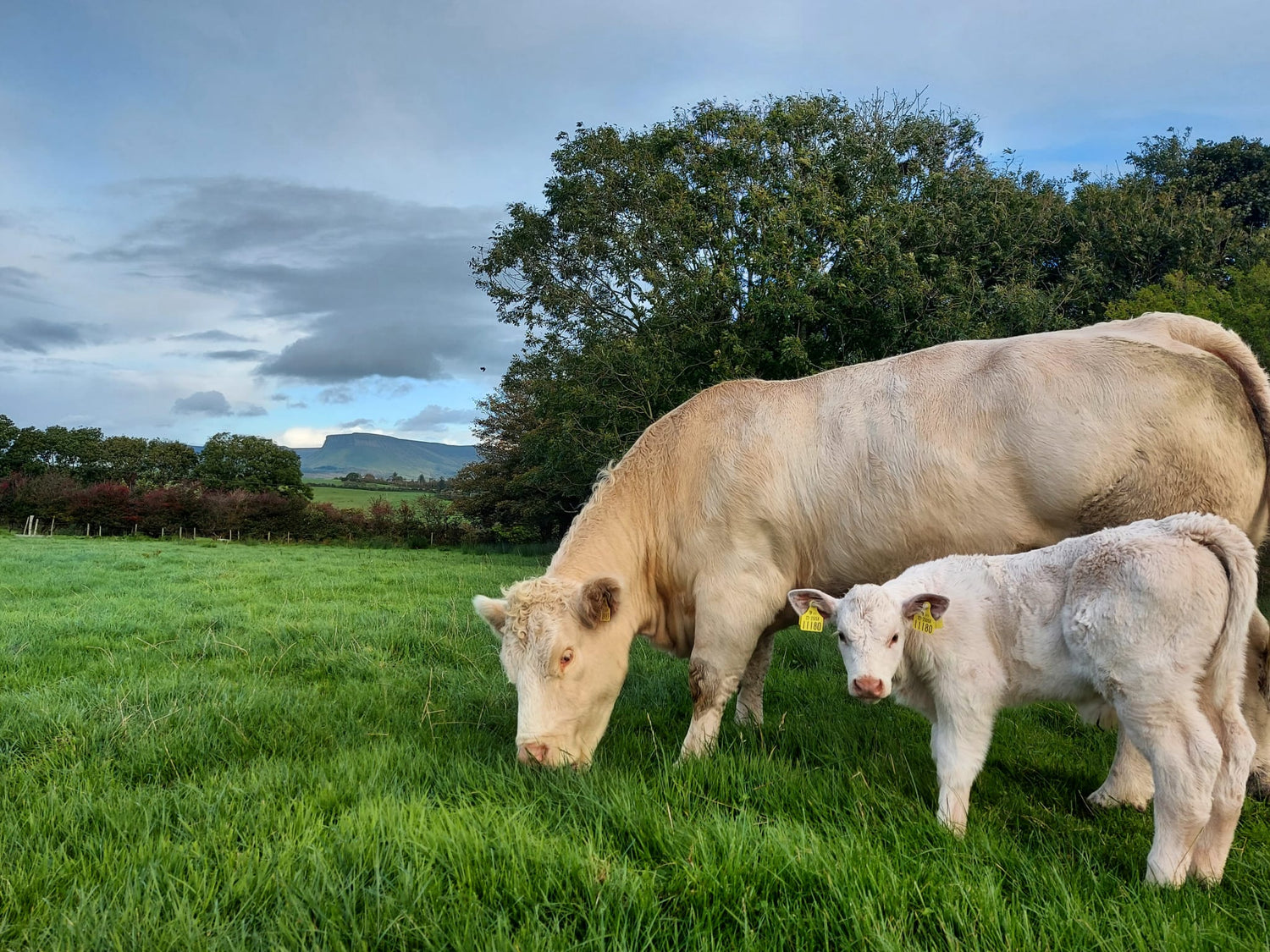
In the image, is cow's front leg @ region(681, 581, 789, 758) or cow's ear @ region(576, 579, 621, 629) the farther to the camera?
cow's front leg @ region(681, 581, 789, 758)

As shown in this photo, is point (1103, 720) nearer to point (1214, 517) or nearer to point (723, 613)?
point (1214, 517)

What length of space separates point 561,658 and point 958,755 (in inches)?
91.1

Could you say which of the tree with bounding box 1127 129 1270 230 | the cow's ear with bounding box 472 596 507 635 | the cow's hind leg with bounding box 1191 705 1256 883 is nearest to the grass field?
the cow's hind leg with bounding box 1191 705 1256 883

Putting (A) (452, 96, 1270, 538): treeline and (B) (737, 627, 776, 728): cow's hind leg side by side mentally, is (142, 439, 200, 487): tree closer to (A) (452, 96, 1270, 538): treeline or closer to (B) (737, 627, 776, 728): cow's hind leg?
(A) (452, 96, 1270, 538): treeline

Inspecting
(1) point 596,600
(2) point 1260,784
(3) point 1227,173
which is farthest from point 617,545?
(3) point 1227,173

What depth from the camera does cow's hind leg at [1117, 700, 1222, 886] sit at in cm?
315

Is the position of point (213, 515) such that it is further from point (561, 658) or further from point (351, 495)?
point (561, 658)

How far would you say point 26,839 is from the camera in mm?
3324

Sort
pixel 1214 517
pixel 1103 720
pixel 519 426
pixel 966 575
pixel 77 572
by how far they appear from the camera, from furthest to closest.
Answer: pixel 519 426 → pixel 77 572 → pixel 1103 720 → pixel 966 575 → pixel 1214 517

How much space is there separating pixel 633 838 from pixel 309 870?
51.5 inches

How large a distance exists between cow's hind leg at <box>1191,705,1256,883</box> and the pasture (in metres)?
49.5

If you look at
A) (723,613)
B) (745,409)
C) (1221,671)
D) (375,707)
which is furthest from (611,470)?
(1221,671)

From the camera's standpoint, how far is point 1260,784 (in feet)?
13.4

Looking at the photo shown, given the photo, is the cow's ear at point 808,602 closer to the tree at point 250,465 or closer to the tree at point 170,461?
the tree at point 250,465
